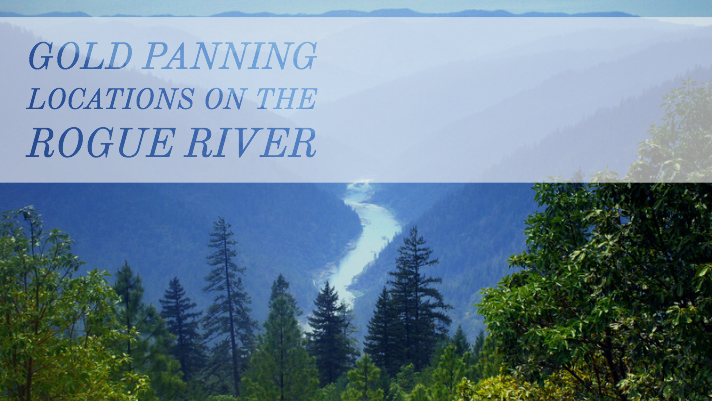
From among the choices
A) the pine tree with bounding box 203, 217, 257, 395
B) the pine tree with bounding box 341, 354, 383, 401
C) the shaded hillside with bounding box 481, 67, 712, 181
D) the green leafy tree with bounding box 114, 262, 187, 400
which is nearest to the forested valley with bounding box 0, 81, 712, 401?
the pine tree with bounding box 341, 354, 383, 401

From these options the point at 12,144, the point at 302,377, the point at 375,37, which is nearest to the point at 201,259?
the point at 12,144

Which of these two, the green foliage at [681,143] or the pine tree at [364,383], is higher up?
the green foliage at [681,143]

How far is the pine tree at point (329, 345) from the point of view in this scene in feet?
120

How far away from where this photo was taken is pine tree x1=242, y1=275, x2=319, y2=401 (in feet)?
67.4

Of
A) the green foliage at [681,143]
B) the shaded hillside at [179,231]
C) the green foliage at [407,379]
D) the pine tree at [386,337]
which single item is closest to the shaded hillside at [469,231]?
the shaded hillside at [179,231]

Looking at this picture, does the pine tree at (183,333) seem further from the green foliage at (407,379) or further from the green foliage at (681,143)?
the green foliage at (681,143)

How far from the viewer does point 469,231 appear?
16412 cm

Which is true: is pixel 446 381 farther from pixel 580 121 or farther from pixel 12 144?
pixel 12 144

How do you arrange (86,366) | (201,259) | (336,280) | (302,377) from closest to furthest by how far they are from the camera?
1. (86,366)
2. (302,377)
3. (201,259)
4. (336,280)

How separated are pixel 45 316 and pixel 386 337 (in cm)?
2888

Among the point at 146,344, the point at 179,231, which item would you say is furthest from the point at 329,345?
the point at 179,231

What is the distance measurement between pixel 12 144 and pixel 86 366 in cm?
20126

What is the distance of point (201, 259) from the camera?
141375 millimetres

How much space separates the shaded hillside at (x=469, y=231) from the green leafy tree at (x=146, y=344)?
11440 cm
